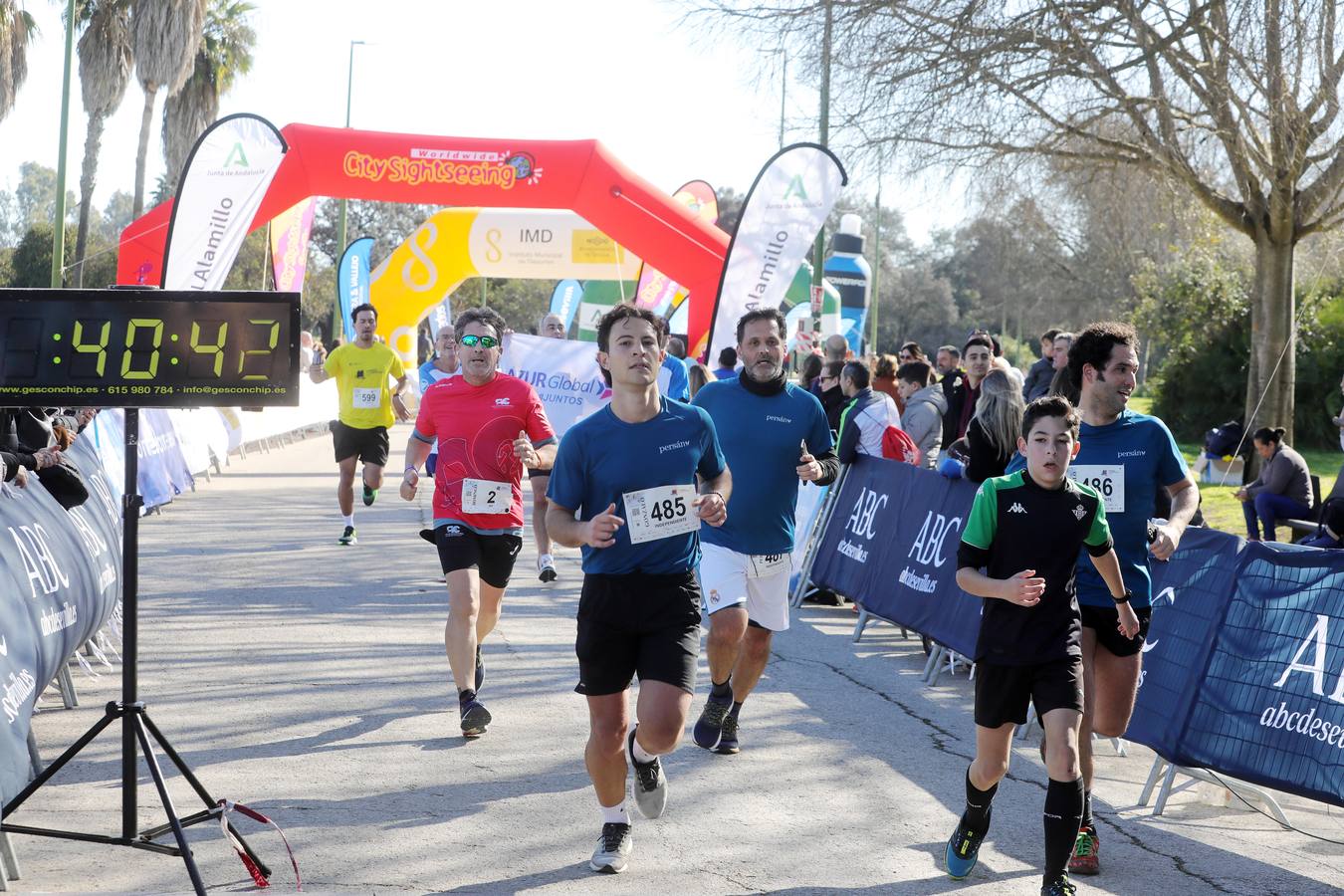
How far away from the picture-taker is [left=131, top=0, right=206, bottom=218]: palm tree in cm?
3678

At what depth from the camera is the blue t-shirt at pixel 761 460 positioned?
666 centimetres

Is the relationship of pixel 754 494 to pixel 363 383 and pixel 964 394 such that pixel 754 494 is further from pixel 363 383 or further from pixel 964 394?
pixel 363 383

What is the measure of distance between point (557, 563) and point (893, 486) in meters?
4.05

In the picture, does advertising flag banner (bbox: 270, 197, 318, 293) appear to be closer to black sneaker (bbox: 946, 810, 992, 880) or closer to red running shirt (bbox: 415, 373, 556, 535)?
red running shirt (bbox: 415, 373, 556, 535)

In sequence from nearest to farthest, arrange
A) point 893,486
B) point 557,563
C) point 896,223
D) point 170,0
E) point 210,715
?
point 210,715
point 893,486
point 557,563
point 170,0
point 896,223

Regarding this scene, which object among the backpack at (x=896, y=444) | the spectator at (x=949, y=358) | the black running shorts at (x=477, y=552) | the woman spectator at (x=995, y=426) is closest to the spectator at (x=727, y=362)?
the spectator at (x=949, y=358)

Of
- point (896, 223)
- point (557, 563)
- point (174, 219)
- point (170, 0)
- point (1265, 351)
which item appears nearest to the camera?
point (557, 563)

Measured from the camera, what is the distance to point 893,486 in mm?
9977

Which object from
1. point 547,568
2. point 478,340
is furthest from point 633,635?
point 547,568

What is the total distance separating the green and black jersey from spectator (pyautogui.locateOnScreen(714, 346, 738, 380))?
9295 mm

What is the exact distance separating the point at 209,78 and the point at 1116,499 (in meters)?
41.1

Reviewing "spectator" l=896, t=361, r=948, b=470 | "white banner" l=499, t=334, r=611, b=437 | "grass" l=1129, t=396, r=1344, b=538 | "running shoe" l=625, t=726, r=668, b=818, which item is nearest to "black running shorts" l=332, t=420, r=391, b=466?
"spectator" l=896, t=361, r=948, b=470

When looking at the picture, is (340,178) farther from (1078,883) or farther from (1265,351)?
(1078,883)

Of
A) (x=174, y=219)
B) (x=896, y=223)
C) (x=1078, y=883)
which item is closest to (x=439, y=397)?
(x=1078, y=883)
